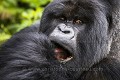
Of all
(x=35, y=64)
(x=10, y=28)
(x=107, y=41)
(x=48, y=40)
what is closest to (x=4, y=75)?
(x=35, y=64)

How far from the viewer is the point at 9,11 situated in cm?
726

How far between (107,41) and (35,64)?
36.8 inches

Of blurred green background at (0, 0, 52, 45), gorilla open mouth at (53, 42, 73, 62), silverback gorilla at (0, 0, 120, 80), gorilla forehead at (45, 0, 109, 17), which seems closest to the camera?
silverback gorilla at (0, 0, 120, 80)

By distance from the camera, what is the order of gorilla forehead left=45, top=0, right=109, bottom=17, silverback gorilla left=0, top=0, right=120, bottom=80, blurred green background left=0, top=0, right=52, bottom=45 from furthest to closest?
blurred green background left=0, top=0, right=52, bottom=45, gorilla forehead left=45, top=0, right=109, bottom=17, silverback gorilla left=0, top=0, right=120, bottom=80

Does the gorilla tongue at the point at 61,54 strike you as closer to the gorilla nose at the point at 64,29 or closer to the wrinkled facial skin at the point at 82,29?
the wrinkled facial skin at the point at 82,29

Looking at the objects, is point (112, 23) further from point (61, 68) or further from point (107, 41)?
point (61, 68)

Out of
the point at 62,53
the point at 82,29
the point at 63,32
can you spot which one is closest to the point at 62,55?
the point at 62,53

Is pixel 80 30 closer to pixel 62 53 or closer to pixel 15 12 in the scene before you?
pixel 62 53

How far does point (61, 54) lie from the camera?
3.74 metres

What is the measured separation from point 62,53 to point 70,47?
13 centimetres

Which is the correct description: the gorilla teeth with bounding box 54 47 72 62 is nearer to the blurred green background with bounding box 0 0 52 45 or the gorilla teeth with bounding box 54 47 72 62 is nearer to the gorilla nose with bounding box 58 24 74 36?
the gorilla nose with bounding box 58 24 74 36

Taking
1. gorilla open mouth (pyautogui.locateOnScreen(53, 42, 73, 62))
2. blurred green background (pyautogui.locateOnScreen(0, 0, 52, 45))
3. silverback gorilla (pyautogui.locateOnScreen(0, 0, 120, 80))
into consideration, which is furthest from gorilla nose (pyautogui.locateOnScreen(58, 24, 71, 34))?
blurred green background (pyautogui.locateOnScreen(0, 0, 52, 45))

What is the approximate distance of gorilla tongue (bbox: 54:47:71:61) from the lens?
146 inches

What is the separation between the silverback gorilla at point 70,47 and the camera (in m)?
3.61
